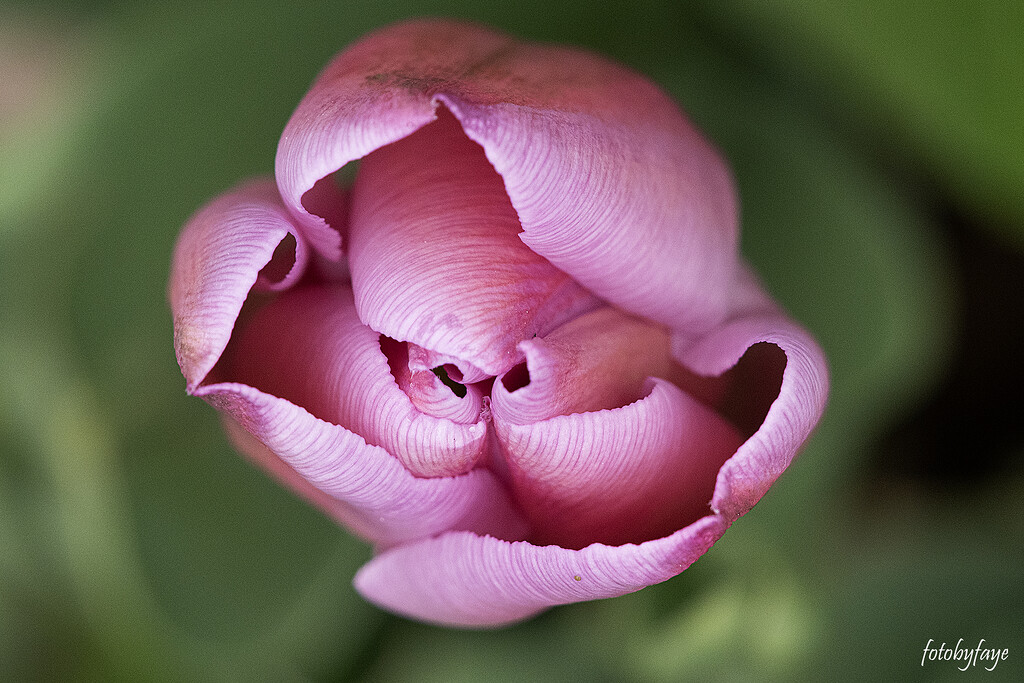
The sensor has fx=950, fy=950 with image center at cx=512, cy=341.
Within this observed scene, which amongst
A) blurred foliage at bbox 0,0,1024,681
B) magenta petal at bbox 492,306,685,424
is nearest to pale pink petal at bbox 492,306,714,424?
magenta petal at bbox 492,306,685,424

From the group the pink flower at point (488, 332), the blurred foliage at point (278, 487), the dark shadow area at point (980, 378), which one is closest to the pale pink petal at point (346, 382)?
the pink flower at point (488, 332)

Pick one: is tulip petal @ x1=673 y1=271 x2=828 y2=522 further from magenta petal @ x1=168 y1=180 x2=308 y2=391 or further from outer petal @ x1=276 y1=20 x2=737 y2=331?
magenta petal @ x1=168 y1=180 x2=308 y2=391

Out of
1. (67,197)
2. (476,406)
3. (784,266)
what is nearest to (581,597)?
(476,406)

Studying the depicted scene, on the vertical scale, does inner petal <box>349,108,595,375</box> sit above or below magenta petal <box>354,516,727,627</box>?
above

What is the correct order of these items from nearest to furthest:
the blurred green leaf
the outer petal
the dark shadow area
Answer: the outer petal < the blurred green leaf < the dark shadow area

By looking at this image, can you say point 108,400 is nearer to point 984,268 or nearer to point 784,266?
point 784,266

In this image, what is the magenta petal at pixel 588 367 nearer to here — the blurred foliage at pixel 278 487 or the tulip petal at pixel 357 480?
the tulip petal at pixel 357 480

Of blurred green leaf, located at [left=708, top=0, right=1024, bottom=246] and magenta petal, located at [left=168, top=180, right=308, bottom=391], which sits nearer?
magenta petal, located at [left=168, top=180, right=308, bottom=391]
